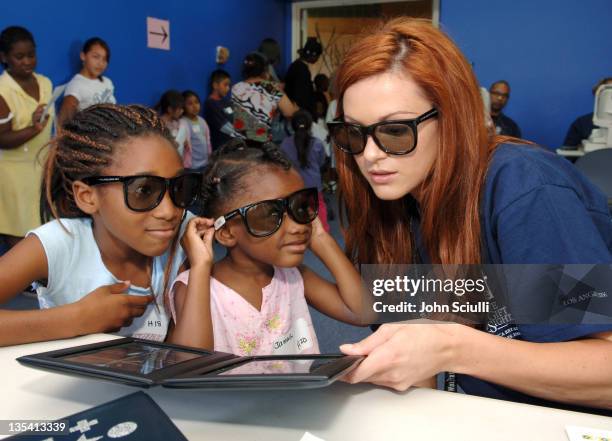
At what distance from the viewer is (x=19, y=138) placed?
3631 mm

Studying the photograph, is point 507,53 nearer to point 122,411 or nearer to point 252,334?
point 252,334

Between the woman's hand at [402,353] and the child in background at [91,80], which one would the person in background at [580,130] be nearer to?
the child in background at [91,80]

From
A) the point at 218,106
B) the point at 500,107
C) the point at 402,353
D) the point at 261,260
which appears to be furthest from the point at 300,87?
the point at 402,353

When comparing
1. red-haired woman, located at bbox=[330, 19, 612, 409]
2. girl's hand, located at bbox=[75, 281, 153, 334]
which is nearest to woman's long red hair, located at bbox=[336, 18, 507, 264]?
red-haired woman, located at bbox=[330, 19, 612, 409]

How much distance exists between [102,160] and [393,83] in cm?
75

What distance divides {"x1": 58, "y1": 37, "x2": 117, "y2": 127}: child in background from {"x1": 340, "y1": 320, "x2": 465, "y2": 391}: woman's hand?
13.8ft

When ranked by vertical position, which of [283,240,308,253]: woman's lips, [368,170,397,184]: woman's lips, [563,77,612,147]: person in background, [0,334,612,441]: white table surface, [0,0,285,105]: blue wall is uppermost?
[0,0,285,105]: blue wall

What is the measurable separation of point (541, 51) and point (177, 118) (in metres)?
4.60

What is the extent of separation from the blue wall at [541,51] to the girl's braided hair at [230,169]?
622cm

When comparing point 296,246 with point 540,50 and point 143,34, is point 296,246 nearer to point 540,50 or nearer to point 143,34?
point 143,34

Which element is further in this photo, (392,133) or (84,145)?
(84,145)

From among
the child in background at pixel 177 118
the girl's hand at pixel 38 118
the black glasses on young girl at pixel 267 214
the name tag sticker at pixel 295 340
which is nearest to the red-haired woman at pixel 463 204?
the black glasses on young girl at pixel 267 214

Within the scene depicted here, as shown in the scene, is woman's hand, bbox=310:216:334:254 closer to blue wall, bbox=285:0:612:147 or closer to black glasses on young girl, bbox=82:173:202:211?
black glasses on young girl, bbox=82:173:202:211

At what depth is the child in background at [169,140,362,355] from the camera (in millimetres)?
1479
